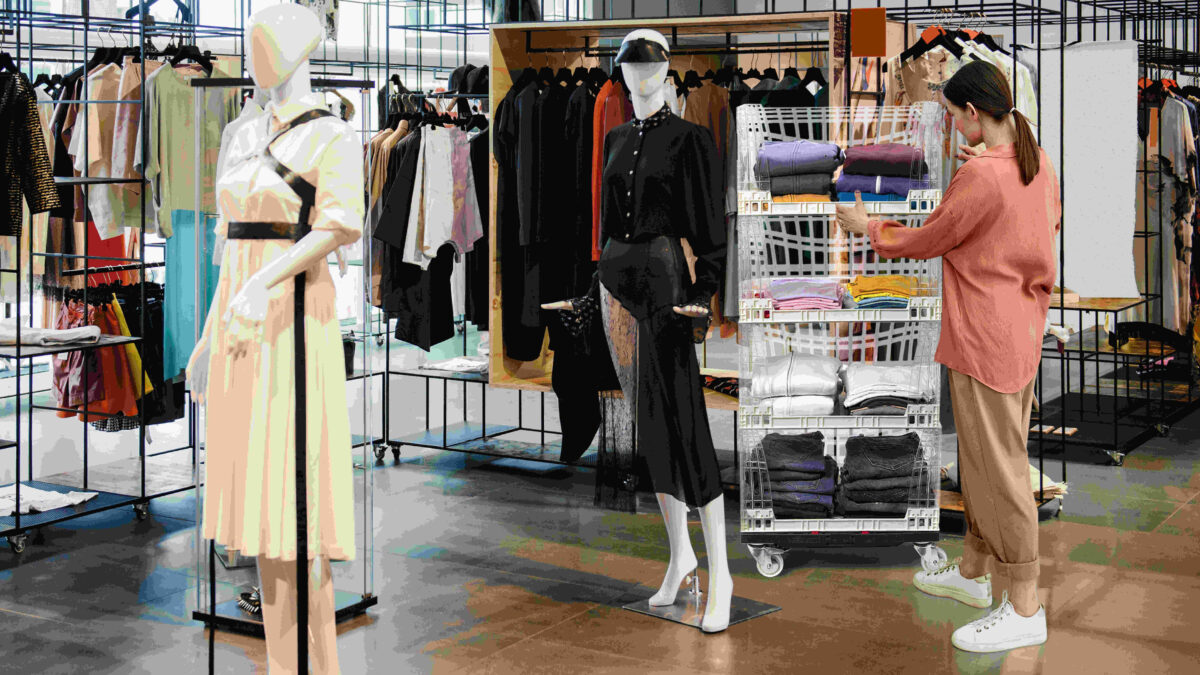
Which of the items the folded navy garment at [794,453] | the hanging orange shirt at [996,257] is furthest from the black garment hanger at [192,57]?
the hanging orange shirt at [996,257]

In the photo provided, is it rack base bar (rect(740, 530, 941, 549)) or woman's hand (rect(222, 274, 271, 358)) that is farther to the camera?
rack base bar (rect(740, 530, 941, 549))

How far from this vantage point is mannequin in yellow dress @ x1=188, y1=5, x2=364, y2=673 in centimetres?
281

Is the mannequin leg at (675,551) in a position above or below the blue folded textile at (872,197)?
below

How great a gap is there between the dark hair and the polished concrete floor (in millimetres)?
1448

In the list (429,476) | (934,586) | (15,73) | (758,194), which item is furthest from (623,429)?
(15,73)

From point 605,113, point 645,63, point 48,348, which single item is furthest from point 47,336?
point 645,63

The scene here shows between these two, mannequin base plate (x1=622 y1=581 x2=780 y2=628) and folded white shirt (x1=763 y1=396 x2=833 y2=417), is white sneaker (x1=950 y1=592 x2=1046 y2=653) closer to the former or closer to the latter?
mannequin base plate (x1=622 y1=581 x2=780 y2=628)

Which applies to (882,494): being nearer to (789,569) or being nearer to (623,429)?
(789,569)

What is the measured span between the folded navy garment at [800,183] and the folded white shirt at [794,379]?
60 cm

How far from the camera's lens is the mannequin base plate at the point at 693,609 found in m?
4.30

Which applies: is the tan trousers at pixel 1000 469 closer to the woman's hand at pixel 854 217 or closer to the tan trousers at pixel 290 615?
the woman's hand at pixel 854 217

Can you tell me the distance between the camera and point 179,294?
19.1 ft

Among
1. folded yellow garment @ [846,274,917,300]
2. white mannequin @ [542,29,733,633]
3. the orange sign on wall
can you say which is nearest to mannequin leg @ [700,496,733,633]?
white mannequin @ [542,29,733,633]

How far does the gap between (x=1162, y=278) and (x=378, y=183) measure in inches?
185
